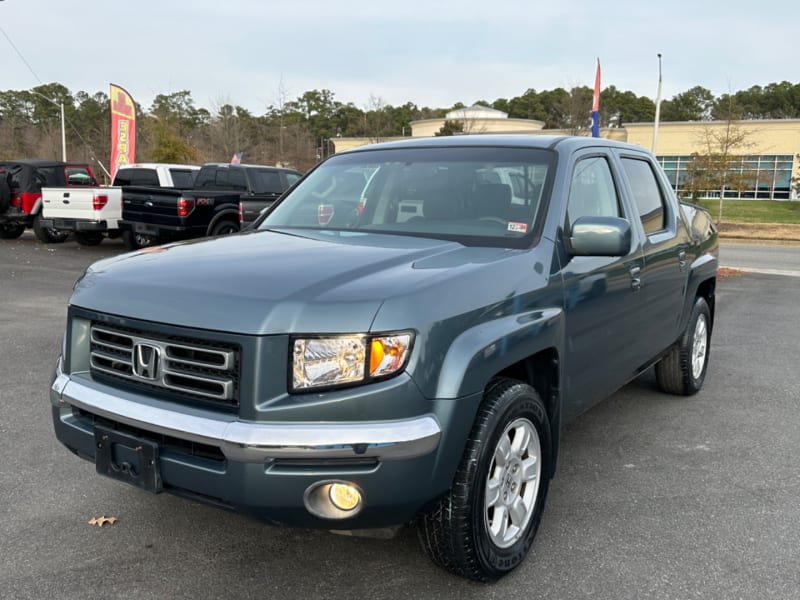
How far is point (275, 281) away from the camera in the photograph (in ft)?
8.74

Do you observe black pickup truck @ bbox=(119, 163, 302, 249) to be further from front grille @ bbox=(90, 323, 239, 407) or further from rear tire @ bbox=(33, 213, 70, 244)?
front grille @ bbox=(90, 323, 239, 407)

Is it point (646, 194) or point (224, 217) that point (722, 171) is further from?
point (646, 194)

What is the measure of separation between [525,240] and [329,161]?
1.72 m

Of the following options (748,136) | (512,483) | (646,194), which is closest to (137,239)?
(646,194)

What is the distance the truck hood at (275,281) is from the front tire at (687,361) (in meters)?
2.87

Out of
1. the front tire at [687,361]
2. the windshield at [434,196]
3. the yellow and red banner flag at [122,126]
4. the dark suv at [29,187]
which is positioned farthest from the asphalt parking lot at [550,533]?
the yellow and red banner flag at [122,126]

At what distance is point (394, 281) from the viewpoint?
2668 mm

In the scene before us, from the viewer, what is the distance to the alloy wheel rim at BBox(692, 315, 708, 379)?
5.73 meters

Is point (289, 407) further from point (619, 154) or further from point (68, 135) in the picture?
point (68, 135)

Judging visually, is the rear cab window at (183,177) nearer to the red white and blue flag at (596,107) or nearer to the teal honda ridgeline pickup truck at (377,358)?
the red white and blue flag at (596,107)

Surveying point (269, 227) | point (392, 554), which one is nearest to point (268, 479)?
point (392, 554)

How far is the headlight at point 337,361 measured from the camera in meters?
2.47

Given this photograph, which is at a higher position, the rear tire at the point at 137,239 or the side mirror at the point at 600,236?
the side mirror at the point at 600,236

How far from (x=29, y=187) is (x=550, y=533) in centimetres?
1661
